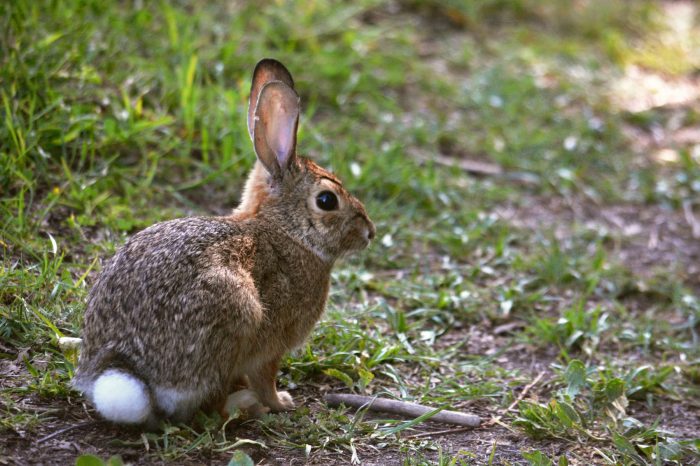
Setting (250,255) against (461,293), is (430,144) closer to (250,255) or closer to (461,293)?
(461,293)

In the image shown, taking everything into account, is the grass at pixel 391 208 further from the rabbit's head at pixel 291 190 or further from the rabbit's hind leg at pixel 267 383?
the rabbit's head at pixel 291 190

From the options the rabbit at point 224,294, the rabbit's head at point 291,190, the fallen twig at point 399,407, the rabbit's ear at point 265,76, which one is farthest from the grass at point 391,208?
the rabbit's ear at point 265,76

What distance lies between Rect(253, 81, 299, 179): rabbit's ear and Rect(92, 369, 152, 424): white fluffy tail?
47.0 inches

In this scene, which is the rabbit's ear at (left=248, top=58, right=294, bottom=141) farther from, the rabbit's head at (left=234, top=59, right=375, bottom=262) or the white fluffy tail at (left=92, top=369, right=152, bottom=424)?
the white fluffy tail at (left=92, top=369, right=152, bottom=424)

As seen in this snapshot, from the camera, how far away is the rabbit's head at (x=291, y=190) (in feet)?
13.2

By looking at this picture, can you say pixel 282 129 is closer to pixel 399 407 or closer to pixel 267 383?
pixel 267 383

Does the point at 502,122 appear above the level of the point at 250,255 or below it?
below

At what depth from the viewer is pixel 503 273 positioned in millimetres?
5461

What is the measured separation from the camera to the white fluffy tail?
3.24m

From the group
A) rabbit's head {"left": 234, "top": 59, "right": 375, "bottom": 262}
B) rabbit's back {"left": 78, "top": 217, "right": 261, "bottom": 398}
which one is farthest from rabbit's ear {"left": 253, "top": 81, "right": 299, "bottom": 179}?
rabbit's back {"left": 78, "top": 217, "right": 261, "bottom": 398}

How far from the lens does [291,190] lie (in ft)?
13.3

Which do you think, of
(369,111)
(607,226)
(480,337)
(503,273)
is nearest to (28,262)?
(480,337)

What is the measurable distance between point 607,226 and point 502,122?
1.29 meters

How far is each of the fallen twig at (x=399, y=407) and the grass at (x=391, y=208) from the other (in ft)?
0.26
